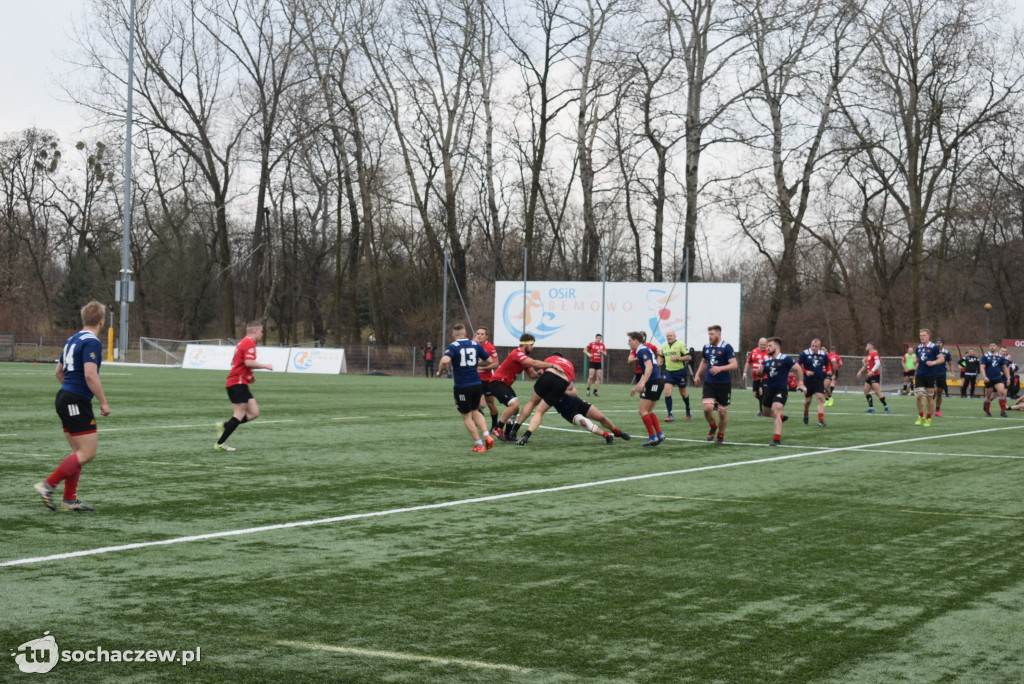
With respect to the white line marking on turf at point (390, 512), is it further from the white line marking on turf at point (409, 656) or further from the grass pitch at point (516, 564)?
the white line marking on turf at point (409, 656)

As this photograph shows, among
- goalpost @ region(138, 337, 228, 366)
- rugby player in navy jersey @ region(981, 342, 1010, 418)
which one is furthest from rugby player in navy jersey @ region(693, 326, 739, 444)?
goalpost @ region(138, 337, 228, 366)

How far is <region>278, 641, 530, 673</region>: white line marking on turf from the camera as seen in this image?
5027 millimetres

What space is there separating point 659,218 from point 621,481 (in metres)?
41.9

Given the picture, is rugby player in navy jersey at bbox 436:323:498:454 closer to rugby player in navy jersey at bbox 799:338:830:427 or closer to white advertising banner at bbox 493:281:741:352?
rugby player in navy jersey at bbox 799:338:830:427

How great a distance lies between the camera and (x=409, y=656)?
5.19m

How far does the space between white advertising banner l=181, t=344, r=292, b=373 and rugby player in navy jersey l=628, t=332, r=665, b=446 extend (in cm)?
3463

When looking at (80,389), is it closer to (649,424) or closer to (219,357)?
(649,424)

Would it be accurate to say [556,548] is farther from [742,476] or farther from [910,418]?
[910,418]

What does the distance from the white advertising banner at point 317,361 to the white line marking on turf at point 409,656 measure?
145 ft

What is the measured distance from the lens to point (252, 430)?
17812 mm

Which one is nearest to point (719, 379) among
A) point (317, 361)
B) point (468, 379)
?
point (468, 379)

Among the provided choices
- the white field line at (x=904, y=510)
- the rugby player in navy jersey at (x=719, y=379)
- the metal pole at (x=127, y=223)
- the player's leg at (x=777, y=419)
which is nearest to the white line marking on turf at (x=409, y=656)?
the white field line at (x=904, y=510)

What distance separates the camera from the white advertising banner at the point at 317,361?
4922cm

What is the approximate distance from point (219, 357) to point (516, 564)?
1753 inches
